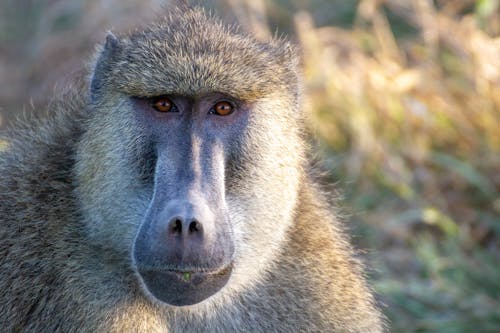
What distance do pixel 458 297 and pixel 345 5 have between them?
142 inches

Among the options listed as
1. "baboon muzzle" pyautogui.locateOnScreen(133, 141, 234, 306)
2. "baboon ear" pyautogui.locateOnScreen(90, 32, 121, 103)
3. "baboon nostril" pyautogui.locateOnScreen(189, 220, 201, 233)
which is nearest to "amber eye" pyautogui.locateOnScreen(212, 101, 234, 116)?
"baboon muzzle" pyautogui.locateOnScreen(133, 141, 234, 306)

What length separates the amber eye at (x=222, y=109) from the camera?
3.55 m

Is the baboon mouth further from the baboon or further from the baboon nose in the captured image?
the baboon nose

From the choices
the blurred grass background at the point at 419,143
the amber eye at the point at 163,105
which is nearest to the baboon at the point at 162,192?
the amber eye at the point at 163,105

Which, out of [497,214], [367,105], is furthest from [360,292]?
[367,105]

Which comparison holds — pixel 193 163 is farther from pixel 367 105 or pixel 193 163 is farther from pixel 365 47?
pixel 365 47

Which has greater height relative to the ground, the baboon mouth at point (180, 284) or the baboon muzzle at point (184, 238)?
the baboon muzzle at point (184, 238)

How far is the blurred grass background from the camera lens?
5.82 meters

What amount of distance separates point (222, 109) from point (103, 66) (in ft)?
1.54

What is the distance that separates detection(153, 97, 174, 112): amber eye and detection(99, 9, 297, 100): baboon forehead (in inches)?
1.3

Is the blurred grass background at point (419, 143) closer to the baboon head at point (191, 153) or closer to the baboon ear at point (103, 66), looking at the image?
the baboon head at point (191, 153)

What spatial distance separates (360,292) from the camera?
4.08m

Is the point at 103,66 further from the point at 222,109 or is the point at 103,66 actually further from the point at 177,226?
the point at 177,226

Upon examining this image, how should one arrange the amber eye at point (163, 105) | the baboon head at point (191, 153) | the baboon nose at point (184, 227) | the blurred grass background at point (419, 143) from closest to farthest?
the baboon nose at point (184, 227) < the baboon head at point (191, 153) < the amber eye at point (163, 105) < the blurred grass background at point (419, 143)
